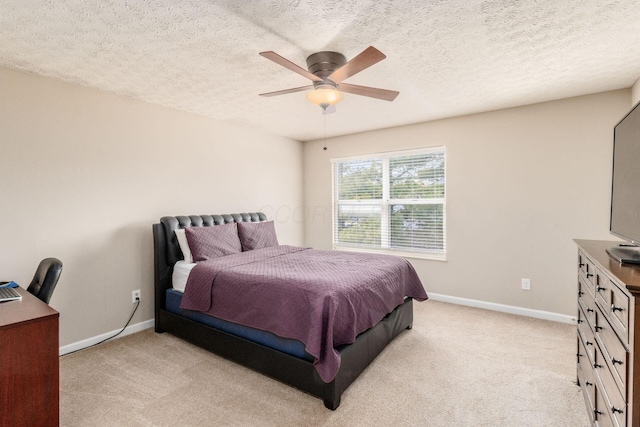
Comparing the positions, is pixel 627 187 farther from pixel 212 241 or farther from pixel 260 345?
pixel 212 241

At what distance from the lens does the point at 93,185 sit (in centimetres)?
295

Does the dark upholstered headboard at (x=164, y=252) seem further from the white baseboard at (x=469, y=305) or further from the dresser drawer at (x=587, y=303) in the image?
the dresser drawer at (x=587, y=303)

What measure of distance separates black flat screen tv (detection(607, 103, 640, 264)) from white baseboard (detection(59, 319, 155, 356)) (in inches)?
152

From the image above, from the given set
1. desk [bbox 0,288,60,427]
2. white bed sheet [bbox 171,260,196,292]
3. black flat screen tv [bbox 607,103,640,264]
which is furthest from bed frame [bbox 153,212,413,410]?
black flat screen tv [bbox 607,103,640,264]

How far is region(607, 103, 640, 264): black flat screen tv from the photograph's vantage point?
1464 mm

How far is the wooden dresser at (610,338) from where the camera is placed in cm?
108

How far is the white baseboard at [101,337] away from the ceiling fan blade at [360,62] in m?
3.08

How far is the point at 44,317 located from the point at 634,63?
435cm

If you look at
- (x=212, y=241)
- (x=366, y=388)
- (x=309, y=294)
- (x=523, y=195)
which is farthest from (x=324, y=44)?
(x=523, y=195)

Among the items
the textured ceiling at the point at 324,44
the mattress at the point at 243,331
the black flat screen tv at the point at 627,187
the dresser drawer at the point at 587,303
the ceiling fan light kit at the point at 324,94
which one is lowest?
the mattress at the point at 243,331

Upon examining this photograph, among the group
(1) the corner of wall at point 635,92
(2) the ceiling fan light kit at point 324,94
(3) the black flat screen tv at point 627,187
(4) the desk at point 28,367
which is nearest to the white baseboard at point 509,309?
(3) the black flat screen tv at point 627,187

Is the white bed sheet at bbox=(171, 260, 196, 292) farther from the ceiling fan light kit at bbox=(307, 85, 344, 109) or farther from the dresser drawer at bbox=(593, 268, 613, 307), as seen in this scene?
the dresser drawer at bbox=(593, 268, 613, 307)

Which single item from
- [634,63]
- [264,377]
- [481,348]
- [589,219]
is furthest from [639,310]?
[589,219]

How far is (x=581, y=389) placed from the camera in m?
2.13
